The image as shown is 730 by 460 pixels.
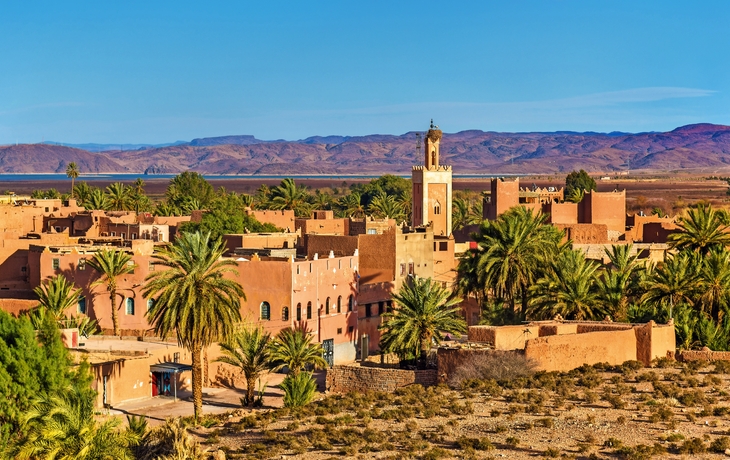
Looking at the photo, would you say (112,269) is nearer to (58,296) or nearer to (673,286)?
(58,296)

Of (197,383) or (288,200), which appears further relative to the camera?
(288,200)

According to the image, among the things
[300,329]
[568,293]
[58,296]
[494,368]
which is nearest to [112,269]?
[58,296]

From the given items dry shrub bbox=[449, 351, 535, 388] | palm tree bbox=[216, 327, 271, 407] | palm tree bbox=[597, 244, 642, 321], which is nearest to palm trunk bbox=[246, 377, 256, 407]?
palm tree bbox=[216, 327, 271, 407]

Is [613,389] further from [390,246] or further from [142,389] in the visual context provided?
[390,246]

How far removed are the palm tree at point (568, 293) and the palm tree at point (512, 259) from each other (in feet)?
3.94

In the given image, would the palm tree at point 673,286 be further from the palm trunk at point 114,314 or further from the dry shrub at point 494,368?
the palm trunk at point 114,314

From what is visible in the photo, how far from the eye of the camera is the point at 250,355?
3631 centimetres

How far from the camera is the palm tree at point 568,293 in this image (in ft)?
125

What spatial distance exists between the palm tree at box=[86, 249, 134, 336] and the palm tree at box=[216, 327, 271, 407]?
25.6ft

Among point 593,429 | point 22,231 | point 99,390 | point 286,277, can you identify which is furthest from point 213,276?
point 22,231

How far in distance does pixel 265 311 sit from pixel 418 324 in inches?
282

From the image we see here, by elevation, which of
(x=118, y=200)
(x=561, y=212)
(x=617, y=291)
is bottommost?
(x=617, y=291)

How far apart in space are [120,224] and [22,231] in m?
5.43

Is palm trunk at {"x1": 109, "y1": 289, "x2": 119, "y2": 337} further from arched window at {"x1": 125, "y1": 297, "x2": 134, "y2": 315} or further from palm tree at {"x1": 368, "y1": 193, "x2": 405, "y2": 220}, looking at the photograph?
palm tree at {"x1": 368, "y1": 193, "x2": 405, "y2": 220}
